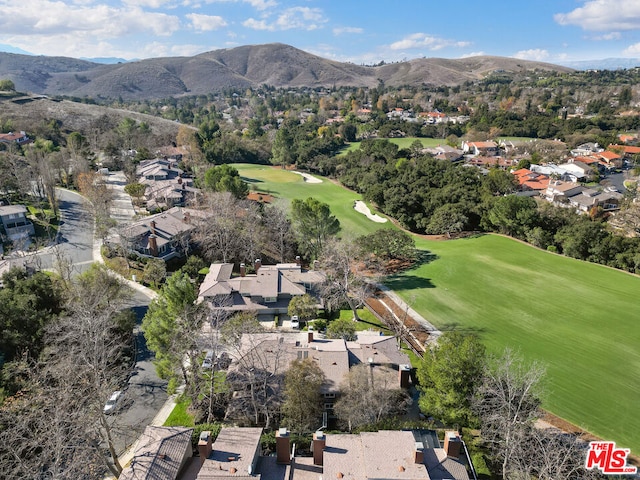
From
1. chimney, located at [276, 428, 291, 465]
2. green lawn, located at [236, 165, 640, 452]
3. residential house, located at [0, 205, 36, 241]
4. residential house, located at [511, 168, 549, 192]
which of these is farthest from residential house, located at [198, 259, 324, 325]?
residential house, located at [511, 168, 549, 192]

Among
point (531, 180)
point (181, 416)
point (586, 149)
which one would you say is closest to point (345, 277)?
point (181, 416)

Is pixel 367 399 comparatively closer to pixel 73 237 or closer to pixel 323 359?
pixel 323 359

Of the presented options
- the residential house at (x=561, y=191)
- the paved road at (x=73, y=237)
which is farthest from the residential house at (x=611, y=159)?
the paved road at (x=73, y=237)

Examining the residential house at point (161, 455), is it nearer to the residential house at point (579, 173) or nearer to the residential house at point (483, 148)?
the residential house at point (579, 173)

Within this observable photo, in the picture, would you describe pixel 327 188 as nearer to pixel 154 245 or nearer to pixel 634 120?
pixel 154 245

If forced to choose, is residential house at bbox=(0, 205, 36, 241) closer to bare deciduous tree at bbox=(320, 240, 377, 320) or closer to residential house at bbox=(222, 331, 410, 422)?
bare deciduous tree at bbox=(320, 240, 377, 320)

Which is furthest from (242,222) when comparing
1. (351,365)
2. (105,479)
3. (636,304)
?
(636,304)
